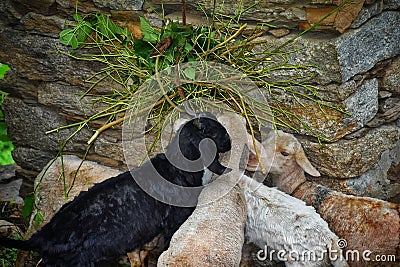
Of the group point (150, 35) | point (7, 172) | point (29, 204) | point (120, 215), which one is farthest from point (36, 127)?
point (150, 35)

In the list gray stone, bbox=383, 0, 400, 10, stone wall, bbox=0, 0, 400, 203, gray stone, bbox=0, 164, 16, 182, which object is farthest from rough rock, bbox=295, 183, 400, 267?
gray stone, bbox=0, 164, 16, 182

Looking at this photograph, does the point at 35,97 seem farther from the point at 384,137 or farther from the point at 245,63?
the point at 384,137

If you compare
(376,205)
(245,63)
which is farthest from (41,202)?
(376,205)

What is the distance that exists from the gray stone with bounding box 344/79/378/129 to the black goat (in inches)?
38.0

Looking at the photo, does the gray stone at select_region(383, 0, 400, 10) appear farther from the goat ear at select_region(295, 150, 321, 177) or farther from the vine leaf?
the vine leaf

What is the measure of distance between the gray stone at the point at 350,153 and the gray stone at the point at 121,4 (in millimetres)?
1420

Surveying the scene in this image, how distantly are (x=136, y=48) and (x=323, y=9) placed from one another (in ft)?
3.90

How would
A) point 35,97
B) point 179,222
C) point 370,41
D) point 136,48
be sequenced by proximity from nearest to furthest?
point 136,48 < point 179,222 < point 370,41 < point 35,97

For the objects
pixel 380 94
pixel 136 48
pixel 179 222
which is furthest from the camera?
pixel 380 94

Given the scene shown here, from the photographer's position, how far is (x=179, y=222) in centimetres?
325

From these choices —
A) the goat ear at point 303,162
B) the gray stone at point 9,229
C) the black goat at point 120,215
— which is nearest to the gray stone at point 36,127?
the gray stone at point 9,229

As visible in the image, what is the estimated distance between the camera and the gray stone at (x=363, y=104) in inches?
143

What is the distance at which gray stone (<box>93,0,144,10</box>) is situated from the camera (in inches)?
153

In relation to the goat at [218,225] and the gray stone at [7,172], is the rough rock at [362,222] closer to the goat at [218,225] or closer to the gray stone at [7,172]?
the goat at [218,225]
